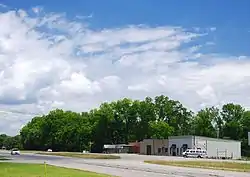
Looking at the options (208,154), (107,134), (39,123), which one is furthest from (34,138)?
(208,154)

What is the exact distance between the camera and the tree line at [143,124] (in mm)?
137625

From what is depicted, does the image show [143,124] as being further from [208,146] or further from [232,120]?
[208,146]

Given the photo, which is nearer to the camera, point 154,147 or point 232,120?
point 154,147

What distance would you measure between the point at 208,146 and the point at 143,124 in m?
40.9

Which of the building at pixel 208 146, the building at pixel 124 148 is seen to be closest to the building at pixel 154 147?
the building at pixel 208 146

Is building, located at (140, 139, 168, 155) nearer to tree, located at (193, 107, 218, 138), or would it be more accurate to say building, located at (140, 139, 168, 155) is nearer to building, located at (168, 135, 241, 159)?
building, located at (168, 135, 241, 159)

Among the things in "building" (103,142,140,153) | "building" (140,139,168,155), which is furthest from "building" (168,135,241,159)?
"building" (103,142,140,153)

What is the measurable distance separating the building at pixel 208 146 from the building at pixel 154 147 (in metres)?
5.80

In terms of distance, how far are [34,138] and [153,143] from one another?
63835 mm

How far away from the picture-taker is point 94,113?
150m

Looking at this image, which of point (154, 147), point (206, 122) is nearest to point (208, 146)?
point (154, 147)

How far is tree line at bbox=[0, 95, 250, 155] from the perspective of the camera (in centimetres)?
13762

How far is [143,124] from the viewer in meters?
146

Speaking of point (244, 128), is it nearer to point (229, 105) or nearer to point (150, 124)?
point (229, 105)
